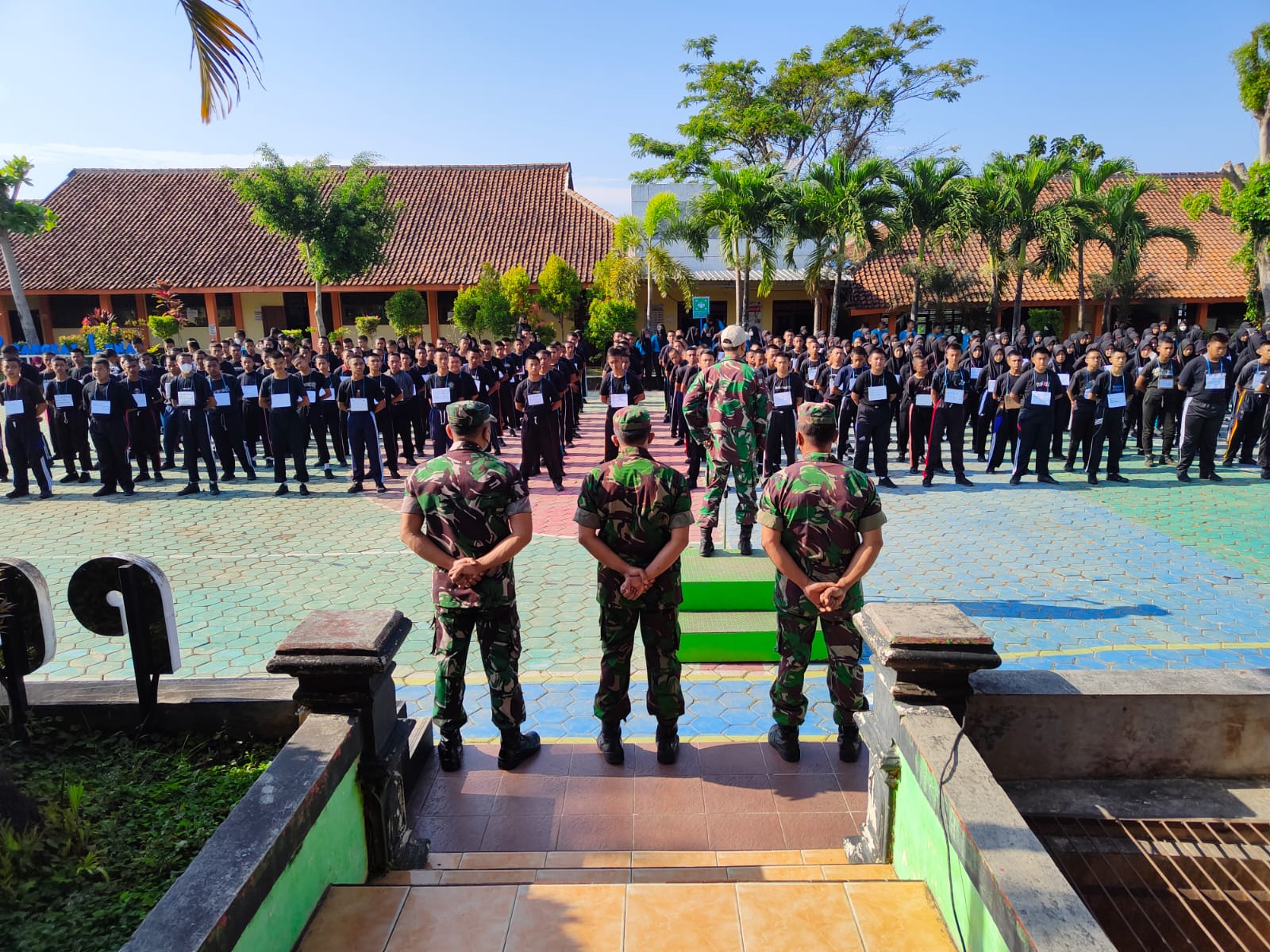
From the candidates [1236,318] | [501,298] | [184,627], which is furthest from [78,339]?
[1236,318]

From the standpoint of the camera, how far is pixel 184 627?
22.2 feet

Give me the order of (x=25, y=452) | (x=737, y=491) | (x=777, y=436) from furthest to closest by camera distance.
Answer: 1. (x=777, y=436)
2. (x=25, y=452)
3. (x=737, y=491)

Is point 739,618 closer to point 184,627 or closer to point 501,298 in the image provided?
point 184,627

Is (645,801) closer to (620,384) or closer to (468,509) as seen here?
(468,509)

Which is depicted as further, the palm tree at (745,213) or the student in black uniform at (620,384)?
the palm tree at (745,213)

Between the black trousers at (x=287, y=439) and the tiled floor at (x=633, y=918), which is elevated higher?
the black trousers at (x=287, y=439)

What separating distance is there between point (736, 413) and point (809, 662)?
3650 millimetres

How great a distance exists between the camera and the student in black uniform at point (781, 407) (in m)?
11.3

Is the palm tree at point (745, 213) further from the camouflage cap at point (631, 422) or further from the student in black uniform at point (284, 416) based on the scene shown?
the camouflage cap at point (631, 422)

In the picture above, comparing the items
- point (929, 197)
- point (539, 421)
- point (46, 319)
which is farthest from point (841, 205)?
point (46, 319)

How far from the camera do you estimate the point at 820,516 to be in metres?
4.27

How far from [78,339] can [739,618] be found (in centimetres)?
2858

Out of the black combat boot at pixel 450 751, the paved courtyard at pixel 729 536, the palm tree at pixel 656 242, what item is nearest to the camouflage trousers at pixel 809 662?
the paved courtyard at pixel 729 536

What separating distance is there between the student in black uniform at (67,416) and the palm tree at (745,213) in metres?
14.6
